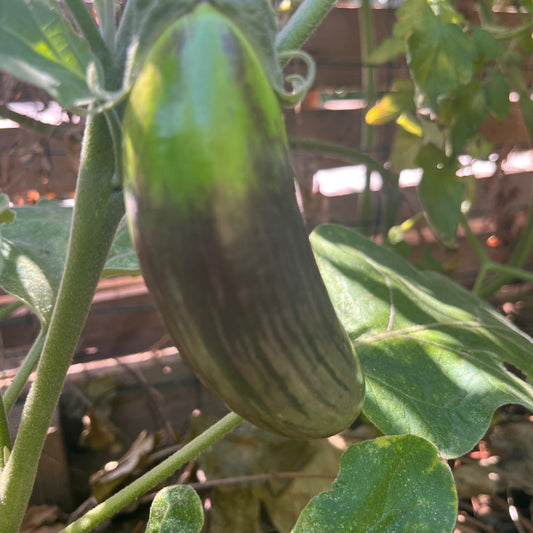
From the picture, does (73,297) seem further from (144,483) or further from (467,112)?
(467,112)

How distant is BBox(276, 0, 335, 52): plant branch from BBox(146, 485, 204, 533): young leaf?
366mm

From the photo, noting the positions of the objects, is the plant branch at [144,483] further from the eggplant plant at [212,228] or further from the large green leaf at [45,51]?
the large green leaf at [45,51]

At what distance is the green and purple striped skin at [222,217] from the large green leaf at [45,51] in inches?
1.8

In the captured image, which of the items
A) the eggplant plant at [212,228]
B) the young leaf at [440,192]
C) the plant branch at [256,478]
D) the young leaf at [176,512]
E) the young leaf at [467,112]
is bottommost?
the plant branch at [256,478]

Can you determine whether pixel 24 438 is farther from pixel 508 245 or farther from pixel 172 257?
pixel 508 245

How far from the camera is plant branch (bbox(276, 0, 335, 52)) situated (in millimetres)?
460

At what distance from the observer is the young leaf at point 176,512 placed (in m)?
0.52

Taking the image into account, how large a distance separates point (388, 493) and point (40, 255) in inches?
16.7

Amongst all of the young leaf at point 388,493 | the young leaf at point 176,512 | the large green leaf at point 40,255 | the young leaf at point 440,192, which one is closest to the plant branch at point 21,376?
the large green leaf at point 40,255

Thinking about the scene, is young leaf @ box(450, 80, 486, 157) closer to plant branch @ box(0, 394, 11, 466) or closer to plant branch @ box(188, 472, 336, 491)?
plant branch @ box(188, 472, 336, 491)

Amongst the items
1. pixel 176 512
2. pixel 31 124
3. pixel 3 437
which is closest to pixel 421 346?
pixel 176 512

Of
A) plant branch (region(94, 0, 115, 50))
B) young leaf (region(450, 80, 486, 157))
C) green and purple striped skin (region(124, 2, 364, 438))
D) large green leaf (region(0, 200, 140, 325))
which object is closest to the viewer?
green and purple striped skin (region(124, 2, 364, 438))

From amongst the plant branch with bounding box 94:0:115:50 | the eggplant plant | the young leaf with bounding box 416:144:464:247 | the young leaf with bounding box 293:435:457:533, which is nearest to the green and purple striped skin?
the eggplant plant

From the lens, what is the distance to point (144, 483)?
21.8 inches
